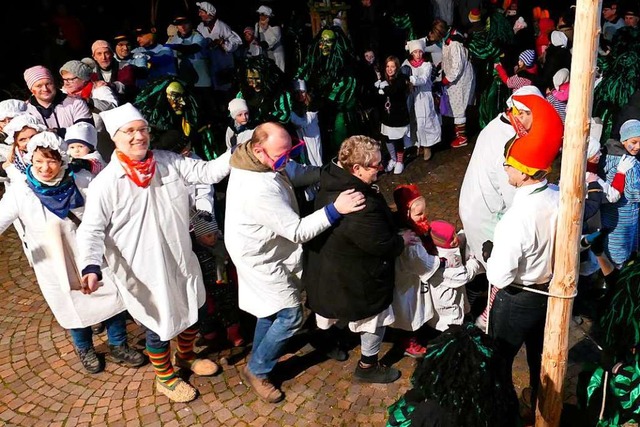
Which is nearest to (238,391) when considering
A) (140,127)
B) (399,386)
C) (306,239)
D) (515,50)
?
(399,386)

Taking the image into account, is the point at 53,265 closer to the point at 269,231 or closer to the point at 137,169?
the point at 137,169

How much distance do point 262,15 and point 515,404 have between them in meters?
8.93

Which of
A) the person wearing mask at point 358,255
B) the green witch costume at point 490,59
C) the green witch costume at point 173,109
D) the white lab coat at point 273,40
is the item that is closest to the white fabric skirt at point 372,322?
the person wearing mask at point 358,255

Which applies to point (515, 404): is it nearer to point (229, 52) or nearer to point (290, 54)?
point (229, 52)

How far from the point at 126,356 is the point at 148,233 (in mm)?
1452

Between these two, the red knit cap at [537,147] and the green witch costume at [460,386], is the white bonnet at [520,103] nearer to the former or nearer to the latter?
the red knit cap at [537,147]

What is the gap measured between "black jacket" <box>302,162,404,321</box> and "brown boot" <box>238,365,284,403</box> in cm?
71

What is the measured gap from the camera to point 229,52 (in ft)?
33.2

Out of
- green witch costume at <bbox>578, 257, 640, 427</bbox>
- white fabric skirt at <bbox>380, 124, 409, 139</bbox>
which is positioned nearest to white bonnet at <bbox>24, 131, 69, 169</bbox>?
green witch costume at <bbox>578, 257, 640, 427</bbox>

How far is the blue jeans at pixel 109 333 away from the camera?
5102 millimetres

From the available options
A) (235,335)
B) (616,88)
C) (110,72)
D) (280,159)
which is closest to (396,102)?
(616,88)

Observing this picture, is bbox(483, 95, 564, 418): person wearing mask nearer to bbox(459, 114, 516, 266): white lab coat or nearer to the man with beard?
bbox(459, 114, 516, 266): white lab coat

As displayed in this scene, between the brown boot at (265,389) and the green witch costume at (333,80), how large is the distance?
359 cm

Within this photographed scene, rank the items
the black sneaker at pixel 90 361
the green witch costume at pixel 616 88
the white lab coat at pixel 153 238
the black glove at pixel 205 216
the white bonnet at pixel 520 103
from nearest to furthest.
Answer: the white lab coat at pixel 153 238 < the white bonnet at pixel 520 103 < the black glove at pixel 205 216 < the black sneaker at pixel 90 361 < the green witch costume at pixel 616 88
